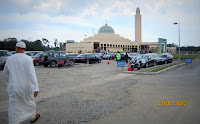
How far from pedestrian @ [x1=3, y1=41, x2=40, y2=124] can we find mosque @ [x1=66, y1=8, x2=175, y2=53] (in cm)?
6125

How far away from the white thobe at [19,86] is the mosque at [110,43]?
61253 mm

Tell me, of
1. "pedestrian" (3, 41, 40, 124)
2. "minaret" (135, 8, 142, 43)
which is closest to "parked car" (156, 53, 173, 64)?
"pedestrian" (3, 41, 40, 124)

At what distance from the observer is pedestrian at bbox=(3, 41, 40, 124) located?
10.5 ft

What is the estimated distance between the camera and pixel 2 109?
184 inches

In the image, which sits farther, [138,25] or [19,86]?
[138,25]

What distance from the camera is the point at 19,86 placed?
3.26 metres

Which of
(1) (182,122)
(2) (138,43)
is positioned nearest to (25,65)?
(1) (182,122)

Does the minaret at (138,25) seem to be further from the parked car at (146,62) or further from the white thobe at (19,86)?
the white thobe at (19,86)

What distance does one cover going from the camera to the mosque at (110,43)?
218 ft

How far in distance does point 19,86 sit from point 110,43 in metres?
69.0

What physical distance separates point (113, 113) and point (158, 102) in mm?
1897
